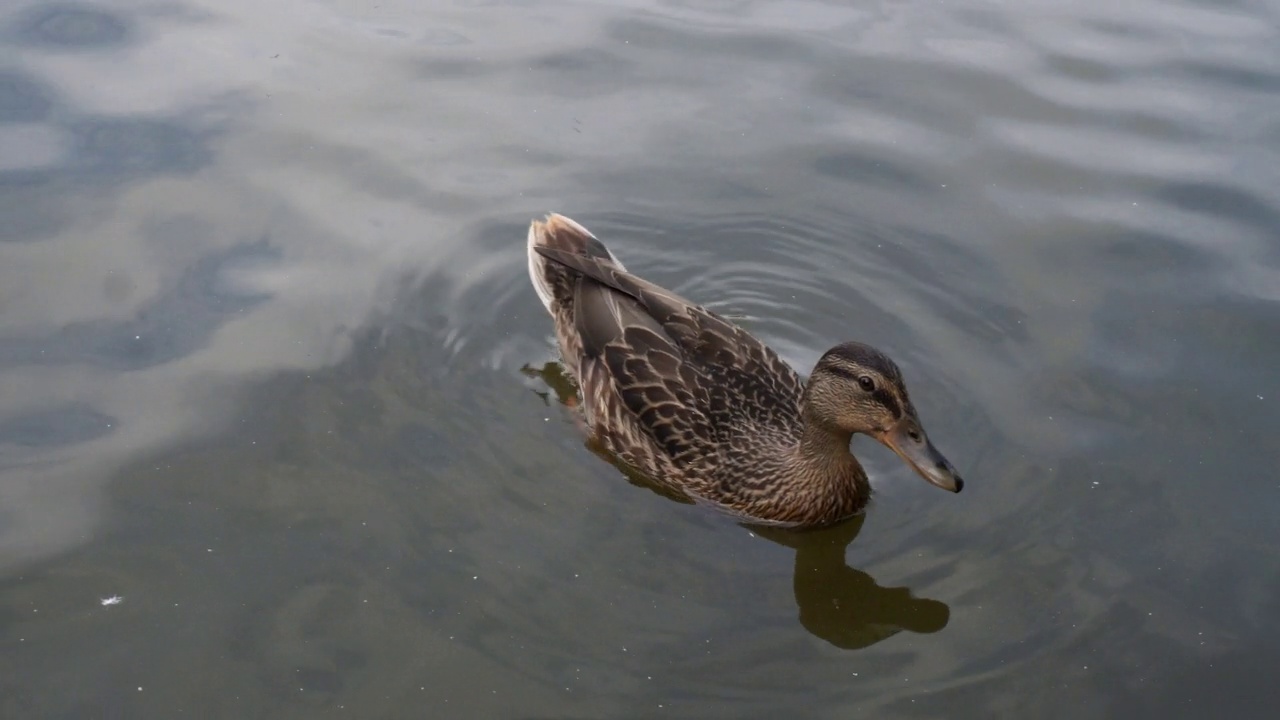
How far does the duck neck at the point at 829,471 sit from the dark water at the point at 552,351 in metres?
0.17

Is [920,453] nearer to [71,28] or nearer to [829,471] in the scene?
[829,471]

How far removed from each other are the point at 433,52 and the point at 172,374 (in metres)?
3.88

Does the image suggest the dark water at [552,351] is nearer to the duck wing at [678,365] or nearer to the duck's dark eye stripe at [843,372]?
the duck wing at [678,365]

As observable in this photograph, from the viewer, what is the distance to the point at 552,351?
7.34 metres

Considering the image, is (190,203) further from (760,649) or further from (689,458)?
(760,649)

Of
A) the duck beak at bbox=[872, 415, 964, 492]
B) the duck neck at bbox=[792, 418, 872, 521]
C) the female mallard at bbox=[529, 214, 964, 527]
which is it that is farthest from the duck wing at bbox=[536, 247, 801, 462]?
the duck beak at bbox=[872, 415, 964, 492]

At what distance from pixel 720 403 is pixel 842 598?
124 centimetres

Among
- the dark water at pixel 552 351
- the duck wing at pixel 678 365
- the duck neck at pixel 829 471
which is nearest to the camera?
the dark water at pixel 552 351

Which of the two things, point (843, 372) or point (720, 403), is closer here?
point (843, 372)

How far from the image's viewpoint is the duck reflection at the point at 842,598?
560cm

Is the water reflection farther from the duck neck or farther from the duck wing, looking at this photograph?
the duck neck

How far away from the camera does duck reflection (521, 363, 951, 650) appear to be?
5.60 meters

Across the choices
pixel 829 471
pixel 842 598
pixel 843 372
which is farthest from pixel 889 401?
pixel 842 598

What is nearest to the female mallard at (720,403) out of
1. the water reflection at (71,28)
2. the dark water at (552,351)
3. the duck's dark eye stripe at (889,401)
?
the duck's dark eye stripe at (889,401)
